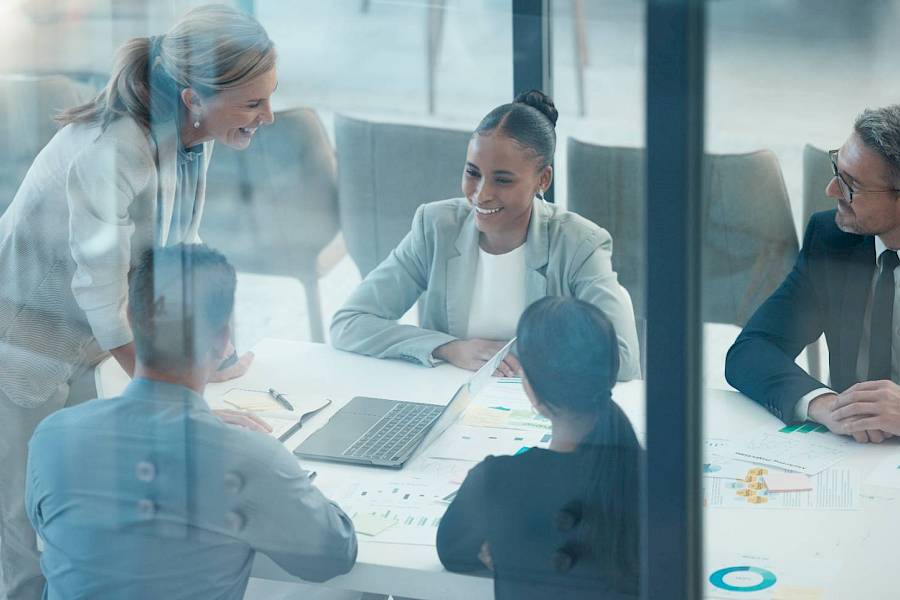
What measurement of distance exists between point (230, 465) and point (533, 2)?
0.98 meters

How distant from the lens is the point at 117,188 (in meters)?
1.73

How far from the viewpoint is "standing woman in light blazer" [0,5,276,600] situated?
168 centimetres

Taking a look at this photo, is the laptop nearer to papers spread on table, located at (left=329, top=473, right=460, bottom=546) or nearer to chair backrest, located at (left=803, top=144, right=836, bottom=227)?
papers spread on table, located at (left=329, top=473, right=460, bottom=546)

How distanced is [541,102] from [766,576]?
932mm

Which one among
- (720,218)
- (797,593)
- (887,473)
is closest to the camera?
(797,593)

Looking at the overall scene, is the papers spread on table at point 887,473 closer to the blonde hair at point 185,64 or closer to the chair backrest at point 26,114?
the blonde hair at point 185,64

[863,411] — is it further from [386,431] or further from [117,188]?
[117,188]

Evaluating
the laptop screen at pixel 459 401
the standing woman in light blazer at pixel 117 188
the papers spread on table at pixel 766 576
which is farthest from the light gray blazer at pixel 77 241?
the papers spread on table at pixel 766 576

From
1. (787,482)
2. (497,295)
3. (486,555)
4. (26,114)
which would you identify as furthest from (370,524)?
(26,114)

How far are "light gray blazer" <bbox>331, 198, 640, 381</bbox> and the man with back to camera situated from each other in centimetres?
34

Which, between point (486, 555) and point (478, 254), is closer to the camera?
point (486, 555)

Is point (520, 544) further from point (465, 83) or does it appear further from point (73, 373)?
point (465, 83)

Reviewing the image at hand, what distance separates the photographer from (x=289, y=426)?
169 centimetres

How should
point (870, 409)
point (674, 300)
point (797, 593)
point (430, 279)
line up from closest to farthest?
point (674, 300)
point (797, 593)
point (870, 409)
point (430, 279)
